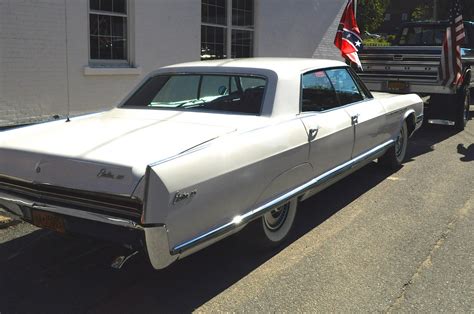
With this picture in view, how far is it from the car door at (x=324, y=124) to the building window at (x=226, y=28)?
606 centimetres

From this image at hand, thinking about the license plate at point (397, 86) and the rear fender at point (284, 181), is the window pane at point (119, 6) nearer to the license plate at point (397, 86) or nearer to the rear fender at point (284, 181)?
the license plate at point (397, 86)

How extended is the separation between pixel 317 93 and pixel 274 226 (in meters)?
1.31

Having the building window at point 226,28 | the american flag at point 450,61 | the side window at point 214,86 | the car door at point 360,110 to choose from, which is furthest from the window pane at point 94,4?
the american flag at point 450,61

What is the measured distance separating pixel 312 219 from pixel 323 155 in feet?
2.47

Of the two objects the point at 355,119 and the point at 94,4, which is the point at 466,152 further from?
the point at 94,4

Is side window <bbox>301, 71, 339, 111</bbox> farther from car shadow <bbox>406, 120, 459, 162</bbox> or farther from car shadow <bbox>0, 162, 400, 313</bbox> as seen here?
car shadow <bbox>406, 120, 459, 162</bbox>

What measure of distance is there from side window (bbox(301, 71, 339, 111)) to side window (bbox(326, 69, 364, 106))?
13 cm

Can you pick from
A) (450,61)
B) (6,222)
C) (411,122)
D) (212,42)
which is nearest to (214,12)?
(212,42)

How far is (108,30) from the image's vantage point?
857cm

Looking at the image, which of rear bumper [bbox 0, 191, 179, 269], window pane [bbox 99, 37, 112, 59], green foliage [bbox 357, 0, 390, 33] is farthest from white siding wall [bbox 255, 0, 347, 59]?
green foliage [bbox 357, 0, 390, 33]

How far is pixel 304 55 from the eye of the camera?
13.8 m

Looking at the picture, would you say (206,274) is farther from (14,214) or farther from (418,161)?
(418,161)

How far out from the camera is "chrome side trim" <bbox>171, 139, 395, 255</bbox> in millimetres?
3043

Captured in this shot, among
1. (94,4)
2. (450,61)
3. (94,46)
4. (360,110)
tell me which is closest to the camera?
(360,110)
